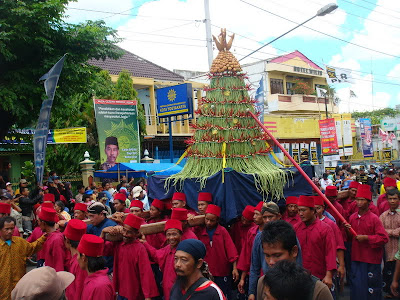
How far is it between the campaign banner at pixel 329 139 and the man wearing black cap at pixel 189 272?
18530 mm

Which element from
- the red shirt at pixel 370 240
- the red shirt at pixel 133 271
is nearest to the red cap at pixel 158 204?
the red shirt at pixel 133 271

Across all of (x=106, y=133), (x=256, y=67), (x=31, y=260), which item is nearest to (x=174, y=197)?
(x=31, y=260)

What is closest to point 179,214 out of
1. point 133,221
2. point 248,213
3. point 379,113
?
point 133,221

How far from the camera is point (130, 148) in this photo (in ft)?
68.1

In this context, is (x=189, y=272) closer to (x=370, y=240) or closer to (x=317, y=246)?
(x=317, y=246)

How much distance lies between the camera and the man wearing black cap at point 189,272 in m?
3.41

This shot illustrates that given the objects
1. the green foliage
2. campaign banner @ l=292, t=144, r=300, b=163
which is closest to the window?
campaign banner @ l=292, t=144, r=300, b=163

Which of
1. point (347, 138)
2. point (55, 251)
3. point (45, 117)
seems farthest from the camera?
point (347, 138)

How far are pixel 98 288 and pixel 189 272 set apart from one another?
0.81 meters

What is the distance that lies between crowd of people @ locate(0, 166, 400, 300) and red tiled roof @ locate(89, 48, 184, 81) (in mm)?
21328

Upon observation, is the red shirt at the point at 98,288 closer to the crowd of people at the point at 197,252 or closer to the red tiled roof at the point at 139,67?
the crowd of people at the point at 197,252

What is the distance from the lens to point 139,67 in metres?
29.3

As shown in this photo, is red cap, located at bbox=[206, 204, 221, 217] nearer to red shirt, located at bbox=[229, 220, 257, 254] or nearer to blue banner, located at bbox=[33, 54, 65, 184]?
red shirt, located at bbox=[229, 220, 257, 254]

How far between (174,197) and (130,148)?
1430 cm
